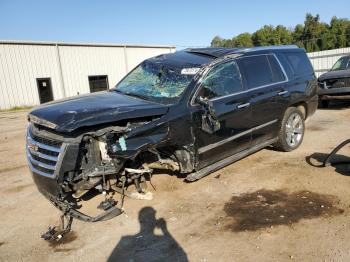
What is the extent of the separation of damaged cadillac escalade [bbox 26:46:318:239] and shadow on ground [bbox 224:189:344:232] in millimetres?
704

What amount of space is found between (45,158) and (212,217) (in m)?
2.19

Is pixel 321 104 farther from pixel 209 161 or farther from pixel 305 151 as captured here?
pixel 209 161

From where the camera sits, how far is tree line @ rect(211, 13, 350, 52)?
49906 mm

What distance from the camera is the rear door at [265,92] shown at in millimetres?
5605

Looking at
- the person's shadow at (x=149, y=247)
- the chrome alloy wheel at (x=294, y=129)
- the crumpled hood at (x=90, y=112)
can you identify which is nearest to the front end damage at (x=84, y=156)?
the crumpled hood at (x=90, y=112)

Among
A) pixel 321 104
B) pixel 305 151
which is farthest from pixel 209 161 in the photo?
pixel 321 104

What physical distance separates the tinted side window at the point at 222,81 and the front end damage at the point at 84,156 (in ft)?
3.22

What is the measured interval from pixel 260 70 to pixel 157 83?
6.44 feet

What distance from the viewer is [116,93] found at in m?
5.34

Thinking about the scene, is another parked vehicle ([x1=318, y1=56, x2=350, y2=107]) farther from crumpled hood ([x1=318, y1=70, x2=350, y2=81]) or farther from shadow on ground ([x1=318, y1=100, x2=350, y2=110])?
shadow on ground ([x1=318, y1=100, x2=350, y2=110])

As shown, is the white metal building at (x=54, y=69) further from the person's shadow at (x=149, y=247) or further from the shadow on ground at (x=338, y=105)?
the person's shadow at (x=149, y=247)

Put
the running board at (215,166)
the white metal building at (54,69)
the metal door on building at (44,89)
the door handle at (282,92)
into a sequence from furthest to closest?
the metal door on building at (44,89), the white metal building at (54,69), the door handle at (282,92), the running board at (215,166)

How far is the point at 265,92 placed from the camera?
580cm

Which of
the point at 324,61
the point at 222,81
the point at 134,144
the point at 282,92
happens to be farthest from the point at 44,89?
the point at 134,144
